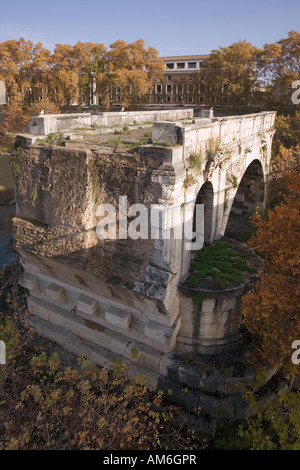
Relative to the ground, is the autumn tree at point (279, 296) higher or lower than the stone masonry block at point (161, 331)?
higher

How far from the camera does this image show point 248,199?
16406mm

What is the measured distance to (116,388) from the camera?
9.45m

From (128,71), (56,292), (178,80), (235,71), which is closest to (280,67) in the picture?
(235,71)

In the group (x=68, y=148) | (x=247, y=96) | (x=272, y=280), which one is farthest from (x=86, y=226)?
(x=247, y=96)

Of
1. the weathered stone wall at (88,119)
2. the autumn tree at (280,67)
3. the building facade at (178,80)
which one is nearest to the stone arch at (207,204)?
the weathered stone wall at (88,119)

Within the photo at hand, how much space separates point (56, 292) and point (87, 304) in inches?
45.0

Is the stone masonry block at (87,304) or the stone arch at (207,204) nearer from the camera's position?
the stone masonry block at (87,304)

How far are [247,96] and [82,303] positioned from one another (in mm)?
25366

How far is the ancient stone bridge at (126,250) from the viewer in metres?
7.75

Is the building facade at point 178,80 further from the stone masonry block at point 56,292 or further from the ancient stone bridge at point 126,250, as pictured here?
the stone masonry block at point 56,292

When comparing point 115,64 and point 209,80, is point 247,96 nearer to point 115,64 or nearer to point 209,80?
point 209,80

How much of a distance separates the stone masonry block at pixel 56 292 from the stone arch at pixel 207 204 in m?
4.36

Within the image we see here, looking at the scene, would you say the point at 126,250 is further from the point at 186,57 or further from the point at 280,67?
the point at 186,57

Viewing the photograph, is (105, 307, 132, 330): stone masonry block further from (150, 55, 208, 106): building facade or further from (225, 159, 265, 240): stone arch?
(150, 55, 208, 106): building facade
